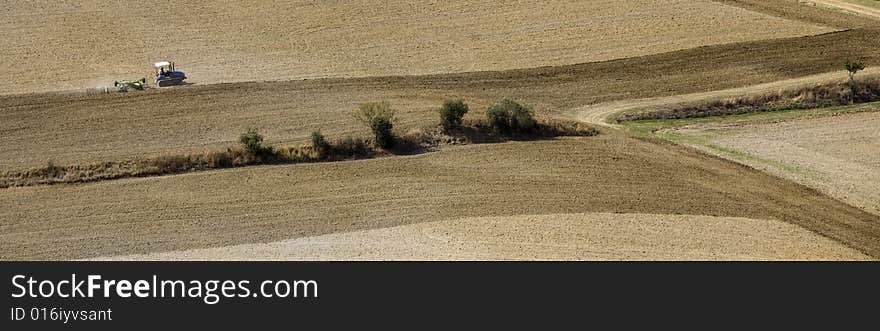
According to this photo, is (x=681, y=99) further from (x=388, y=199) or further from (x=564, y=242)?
(x=564, y=242)

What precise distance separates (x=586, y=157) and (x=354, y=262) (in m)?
19.7

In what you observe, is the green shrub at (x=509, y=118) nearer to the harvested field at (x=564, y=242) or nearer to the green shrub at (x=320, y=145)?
the green shrub at (x=320, y=145)

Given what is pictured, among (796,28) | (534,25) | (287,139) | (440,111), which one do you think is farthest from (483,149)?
(796,28)

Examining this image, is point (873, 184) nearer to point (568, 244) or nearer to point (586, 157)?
point (586, 157)

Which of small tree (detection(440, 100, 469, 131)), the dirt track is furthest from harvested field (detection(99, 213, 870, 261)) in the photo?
the dirt track

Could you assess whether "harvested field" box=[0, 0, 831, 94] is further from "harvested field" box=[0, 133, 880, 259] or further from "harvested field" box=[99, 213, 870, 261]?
"harvested field" box=[99, 213, 870, 261]

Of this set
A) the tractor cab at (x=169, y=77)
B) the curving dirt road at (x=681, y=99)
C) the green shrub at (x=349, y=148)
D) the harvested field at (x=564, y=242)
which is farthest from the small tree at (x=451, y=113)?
the tractor cab at (x=169, y=77)

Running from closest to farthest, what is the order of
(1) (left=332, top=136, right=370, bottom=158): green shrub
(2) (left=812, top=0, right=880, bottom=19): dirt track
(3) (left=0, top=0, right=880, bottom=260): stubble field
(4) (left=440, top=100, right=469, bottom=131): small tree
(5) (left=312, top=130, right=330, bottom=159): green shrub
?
(3) (left=0, top=0, right=880, bottom=260): stubble field
(5) (left=312, top=130, right=330, bottom=159): green shrub
(1) (left=332, top=136, right=370, bottom=158): green shrub
(4) (left=440, top=100, right=469, bottom=131): small tree
(2) (left=812, top=0, right=880, bottom=19): dirt track

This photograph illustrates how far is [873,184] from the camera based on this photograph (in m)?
63.9

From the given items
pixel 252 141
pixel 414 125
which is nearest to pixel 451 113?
pixel 414 125

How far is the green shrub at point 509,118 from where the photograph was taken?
2714 inches

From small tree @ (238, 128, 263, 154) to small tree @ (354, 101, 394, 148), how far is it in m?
6.12

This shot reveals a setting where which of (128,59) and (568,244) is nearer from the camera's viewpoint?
(568,244)

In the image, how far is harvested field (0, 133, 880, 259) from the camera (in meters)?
55.1
